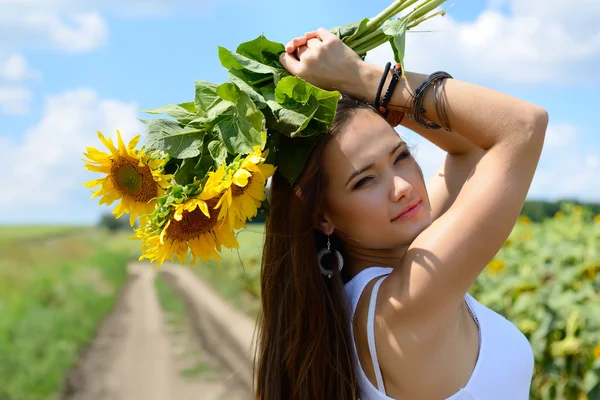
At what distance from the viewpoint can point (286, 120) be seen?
1961mm

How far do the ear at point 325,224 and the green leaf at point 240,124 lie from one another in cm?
38

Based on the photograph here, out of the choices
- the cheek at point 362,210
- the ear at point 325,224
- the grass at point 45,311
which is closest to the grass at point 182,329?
the grass at point 45,311

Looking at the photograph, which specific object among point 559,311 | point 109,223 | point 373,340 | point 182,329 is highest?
point 373,340

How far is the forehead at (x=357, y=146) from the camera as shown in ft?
6.77

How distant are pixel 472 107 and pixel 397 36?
283 mm

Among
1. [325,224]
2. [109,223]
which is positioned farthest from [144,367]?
[109,223]

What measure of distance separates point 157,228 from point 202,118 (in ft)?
1.09

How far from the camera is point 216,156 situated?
6.45 ft

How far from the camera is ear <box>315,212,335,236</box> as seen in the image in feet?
7.35

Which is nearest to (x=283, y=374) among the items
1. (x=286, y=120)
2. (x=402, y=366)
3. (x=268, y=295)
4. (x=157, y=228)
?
(x=268, y=295)

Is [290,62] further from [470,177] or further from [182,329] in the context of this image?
[182,329]

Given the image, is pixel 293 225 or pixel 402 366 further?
pixel 293 225

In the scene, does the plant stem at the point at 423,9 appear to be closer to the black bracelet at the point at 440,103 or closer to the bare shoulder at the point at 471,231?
the black bracelet at the point at 440,103

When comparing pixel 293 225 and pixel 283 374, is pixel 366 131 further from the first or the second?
pixel 283 374
